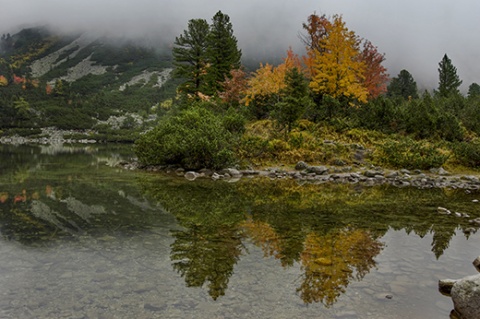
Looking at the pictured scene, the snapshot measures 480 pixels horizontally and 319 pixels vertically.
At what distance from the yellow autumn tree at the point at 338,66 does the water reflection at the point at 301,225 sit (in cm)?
1688

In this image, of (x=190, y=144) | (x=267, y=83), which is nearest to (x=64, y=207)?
(x=190, y=144)

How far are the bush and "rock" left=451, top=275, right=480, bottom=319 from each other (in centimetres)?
1815

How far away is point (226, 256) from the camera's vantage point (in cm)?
808

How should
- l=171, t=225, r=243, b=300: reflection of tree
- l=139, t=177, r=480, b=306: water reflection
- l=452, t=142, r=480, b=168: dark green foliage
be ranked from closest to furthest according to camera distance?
l=171, t=225, r=243, b=300: reflection of tree
l=139, t=177, r=480, b=306: water reflection
l=452, t=142, r=480, b=168: dark green foliage

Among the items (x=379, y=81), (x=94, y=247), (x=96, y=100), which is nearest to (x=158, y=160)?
(x=94, y=247)

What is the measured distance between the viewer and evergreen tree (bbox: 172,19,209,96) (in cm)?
4075

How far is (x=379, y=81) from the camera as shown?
39.9 metres

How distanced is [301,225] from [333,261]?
3157 millimetres

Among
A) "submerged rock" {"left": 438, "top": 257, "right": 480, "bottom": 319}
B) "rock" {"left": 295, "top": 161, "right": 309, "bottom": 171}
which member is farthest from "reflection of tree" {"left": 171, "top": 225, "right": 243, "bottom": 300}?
"rock" {"left": 295, "top": 161, "right": 309, "bottom": 171}

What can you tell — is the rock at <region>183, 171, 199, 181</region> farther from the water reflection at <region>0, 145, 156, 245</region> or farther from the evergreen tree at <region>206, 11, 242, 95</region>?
the evergreen tree at <region>206, 11, 242, 95</region>

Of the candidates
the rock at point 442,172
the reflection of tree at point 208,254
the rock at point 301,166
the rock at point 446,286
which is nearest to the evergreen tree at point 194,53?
the rock at point 301,166

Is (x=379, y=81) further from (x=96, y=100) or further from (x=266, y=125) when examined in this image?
(x=96, y=100)

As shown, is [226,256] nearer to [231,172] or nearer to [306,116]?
[231,172]

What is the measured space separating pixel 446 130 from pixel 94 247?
30512 millimetres
